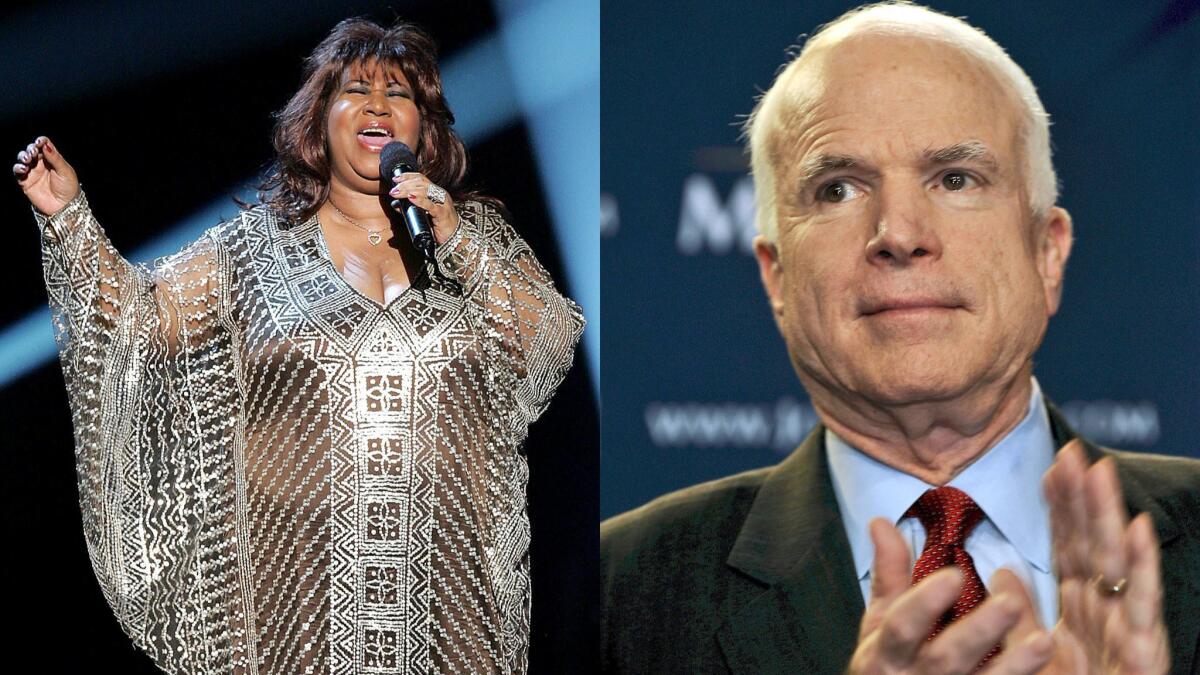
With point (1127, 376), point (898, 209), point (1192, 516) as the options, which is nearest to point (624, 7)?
point (898, 209)

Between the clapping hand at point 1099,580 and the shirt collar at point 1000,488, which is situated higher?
the shirt collar at point 1000,488

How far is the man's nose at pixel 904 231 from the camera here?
74.7 inches

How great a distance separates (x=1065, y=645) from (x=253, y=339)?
1416 millimetres

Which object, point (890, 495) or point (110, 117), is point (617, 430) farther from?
point (110, 117)

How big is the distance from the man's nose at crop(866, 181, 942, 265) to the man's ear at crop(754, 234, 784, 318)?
17 cm

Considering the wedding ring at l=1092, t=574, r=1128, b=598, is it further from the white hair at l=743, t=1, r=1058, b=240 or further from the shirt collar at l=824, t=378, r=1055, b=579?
the white hair at l=743, t=1, r=1058, b=240

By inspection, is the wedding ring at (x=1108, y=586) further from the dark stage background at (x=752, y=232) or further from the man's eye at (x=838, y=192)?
the man's eye at (x=838, y=192)

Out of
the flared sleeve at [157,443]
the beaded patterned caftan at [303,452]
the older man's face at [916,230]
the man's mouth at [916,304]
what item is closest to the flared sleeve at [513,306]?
the beaded patterned caftan at [303,452]

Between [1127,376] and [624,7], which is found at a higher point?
[624,7]

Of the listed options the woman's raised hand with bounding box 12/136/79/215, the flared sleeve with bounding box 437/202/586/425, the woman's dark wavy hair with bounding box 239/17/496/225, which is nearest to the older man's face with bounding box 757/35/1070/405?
the flared sleeve with bounding box 437/202/586/425

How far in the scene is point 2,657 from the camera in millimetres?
2543

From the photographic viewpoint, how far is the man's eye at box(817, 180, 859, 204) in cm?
195

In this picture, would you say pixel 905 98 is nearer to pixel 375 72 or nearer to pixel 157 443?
pixel 375 72

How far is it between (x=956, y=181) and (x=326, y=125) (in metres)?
1.11
